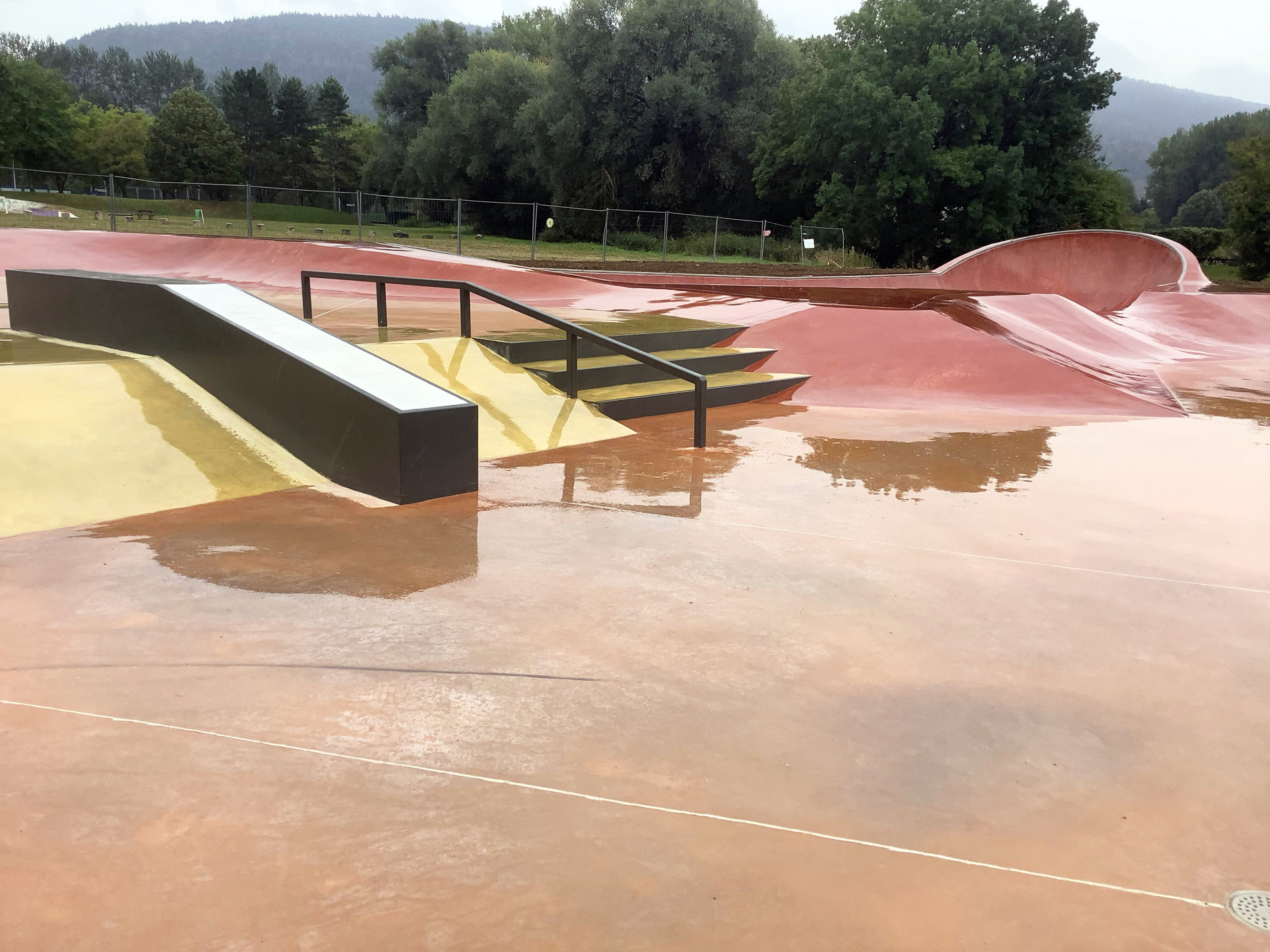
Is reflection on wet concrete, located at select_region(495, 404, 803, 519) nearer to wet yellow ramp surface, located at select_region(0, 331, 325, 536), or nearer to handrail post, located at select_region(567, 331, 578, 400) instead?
handrail post, located at select_region(567, 331, 578, 400)

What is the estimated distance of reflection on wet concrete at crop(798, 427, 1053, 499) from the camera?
579cm

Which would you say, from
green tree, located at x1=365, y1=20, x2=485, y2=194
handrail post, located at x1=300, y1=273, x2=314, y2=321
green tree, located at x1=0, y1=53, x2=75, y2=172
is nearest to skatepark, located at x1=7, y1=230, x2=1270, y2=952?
handrail post, located at x1=300, y1=273, x2=314, y2=321

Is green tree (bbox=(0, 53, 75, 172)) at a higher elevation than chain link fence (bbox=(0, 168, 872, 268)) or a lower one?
higher

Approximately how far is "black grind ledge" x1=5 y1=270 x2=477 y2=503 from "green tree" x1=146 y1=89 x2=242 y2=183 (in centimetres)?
6611

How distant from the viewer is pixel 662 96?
36.0 meters

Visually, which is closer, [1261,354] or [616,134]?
[1261,354]

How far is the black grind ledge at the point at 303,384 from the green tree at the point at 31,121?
61595mm

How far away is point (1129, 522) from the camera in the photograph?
5008 mm

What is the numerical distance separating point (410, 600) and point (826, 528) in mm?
2206

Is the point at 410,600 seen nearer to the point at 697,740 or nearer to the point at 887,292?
the point at 697,740

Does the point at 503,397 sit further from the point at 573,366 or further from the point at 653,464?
the point at 653,464

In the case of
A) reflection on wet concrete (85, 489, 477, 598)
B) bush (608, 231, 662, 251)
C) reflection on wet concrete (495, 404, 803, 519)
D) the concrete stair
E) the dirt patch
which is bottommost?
reflection on wet concrete (85, 489, 477, 598)

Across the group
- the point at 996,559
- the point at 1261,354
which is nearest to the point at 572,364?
the point at 996,559

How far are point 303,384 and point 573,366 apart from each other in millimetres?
2449
